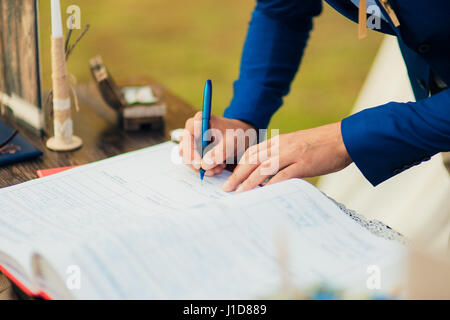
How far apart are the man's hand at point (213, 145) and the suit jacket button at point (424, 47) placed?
399 mm

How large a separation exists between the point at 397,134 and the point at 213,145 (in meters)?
0.37

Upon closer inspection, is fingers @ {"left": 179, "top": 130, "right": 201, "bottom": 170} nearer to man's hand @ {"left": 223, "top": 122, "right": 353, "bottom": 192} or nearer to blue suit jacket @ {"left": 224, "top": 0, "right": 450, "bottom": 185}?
man's hand @ {"left": 223, "top": 122, "right": 353, "bottom": 192}

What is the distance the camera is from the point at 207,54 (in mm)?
4426

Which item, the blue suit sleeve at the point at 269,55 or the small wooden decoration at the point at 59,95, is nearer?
the small wooden decoration at the point at 59,95

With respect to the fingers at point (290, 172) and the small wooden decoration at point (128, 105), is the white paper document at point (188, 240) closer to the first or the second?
the fingers at point (290, 172)

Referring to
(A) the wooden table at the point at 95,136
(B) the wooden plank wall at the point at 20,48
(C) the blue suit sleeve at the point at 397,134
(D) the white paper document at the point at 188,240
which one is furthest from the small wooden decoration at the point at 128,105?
(C) the blue suit sleeve at the point at 397,134

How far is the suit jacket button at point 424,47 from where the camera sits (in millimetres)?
1013

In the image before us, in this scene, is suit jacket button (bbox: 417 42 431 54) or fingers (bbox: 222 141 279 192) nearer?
fingers (bbox: 222 141 279 192)

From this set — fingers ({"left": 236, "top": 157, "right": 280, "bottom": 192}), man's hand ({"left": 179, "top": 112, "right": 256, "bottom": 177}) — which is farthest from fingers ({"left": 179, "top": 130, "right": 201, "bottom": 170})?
fingers ({"left": 236, "top": 157, "right": 280, "bottom": 192})

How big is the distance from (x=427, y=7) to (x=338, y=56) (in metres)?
3.57

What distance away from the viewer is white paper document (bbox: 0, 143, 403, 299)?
593 mm

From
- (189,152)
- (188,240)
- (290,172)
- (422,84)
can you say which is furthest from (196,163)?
(422,84)

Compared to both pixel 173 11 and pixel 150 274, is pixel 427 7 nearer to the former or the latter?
pixel 150 274
